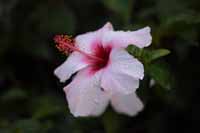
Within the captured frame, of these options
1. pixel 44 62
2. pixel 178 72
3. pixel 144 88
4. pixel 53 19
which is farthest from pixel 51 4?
pixel 144 88

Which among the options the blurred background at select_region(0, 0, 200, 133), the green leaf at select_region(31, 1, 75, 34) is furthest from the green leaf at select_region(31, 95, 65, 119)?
the green leaf at select_region(31, 1, 75, 34)

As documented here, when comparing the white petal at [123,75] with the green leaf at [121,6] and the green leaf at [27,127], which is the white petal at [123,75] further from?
the green leaf at [121,6]

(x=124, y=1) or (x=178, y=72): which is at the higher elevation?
(x=124, y=1)

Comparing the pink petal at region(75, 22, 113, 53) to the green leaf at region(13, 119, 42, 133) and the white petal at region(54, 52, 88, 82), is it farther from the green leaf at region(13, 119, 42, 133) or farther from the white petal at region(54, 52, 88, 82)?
the green leaf at region(13, 119, 42, 133)

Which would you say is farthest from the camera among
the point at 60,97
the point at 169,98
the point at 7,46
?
the point at 7,46

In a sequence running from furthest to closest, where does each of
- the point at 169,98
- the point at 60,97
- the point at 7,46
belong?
the point at 7,46
the point at 60,97
the point at 169,98

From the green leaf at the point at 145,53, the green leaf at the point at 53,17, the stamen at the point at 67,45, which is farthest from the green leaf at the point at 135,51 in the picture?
the green leaf at the point at 53,17

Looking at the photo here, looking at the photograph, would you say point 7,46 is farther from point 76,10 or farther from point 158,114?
point 158,114

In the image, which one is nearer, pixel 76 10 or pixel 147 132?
pixel 147 132
